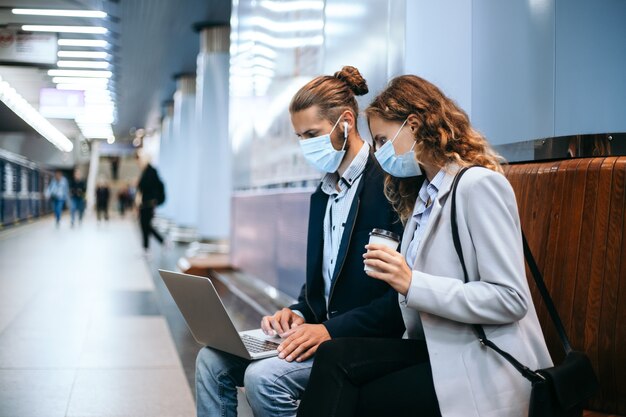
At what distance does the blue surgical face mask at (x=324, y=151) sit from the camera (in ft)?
8.16

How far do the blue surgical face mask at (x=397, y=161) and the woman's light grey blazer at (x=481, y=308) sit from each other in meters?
0.26

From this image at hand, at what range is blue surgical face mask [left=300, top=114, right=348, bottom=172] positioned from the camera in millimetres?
2488

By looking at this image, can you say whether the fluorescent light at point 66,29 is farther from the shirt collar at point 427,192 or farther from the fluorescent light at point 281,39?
the shirt collar at point 427,192

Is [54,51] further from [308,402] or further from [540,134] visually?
[308,402]

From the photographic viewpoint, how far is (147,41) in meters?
16.0

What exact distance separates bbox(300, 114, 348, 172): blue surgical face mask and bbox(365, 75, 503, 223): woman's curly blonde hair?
15.4 inches

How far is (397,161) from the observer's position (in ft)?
6.88

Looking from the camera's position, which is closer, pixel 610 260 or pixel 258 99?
pixel 610 260

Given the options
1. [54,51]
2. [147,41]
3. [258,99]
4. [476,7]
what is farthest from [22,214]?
[476,7]

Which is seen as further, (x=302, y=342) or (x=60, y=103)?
(x=60, y=103)

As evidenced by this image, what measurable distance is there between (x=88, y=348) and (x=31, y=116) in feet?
29.4

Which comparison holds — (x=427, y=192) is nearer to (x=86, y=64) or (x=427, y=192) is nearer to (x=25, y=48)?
(x=25, y=48)

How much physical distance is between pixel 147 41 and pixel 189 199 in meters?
5.21

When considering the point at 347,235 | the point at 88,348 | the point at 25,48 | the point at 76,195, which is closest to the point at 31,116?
the point at 25,48
